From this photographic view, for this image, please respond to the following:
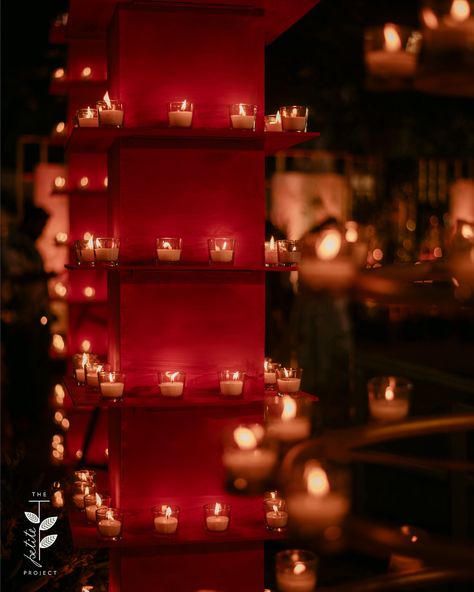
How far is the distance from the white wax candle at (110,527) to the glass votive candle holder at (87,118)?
1.41 meters

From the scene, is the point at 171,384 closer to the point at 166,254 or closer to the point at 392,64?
the point at 166,254

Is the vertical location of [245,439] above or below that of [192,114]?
below

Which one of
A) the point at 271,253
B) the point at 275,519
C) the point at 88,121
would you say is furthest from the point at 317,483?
the point at 88,121

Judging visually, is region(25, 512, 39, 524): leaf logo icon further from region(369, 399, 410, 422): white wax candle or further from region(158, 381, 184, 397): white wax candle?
region(369, 399, 410, 422): white wax candle

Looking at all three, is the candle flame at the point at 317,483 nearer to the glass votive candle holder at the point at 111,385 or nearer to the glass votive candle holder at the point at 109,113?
the glass votive candle holder at the point at 111,385

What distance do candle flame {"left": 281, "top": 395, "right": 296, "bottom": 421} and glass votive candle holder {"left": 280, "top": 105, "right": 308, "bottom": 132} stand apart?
2.08 meters

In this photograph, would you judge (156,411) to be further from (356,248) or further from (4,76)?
(4,76)

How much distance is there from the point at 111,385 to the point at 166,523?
0.50 meters

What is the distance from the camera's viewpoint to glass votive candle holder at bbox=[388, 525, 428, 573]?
1.23 metres

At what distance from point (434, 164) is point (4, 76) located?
6639 mm

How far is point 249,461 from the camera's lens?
4.73ft

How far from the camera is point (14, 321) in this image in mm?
7363

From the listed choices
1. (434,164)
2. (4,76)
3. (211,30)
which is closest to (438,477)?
(211,30)

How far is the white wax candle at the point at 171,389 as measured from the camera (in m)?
3.49
